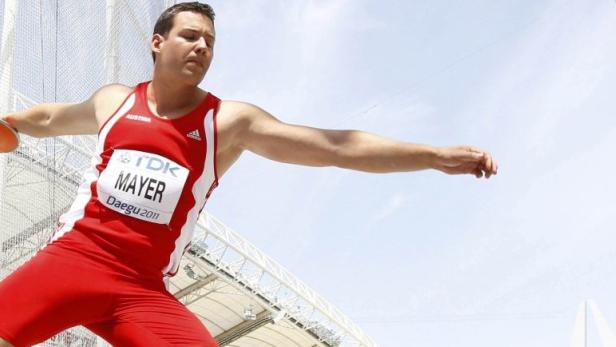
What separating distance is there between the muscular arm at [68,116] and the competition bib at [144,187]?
0.36 meters

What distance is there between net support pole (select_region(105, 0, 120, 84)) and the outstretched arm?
2736 millimetres

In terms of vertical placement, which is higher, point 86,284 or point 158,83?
point 158,83

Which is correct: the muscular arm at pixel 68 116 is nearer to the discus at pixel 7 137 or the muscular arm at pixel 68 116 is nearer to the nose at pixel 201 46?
the discus at pixel 7 137

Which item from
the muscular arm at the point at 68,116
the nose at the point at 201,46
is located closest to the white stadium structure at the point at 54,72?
the muscular arm at the point at 68,116

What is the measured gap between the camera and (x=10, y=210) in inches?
241

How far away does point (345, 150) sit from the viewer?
2.99 metres

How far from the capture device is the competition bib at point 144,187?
2.98 meters

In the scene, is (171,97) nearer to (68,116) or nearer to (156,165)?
(156,165)

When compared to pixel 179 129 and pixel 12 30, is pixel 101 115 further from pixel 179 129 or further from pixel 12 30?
pixel 12 30

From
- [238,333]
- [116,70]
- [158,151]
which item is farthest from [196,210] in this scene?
[238,333]

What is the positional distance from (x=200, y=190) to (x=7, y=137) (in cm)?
96

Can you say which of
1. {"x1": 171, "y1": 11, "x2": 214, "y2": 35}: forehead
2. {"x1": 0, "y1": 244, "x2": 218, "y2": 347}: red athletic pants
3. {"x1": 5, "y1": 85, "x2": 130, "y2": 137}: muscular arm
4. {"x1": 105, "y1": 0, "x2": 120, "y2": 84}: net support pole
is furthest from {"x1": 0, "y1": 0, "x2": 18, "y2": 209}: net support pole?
{"x1": 0, "y1": 244, "x2": 218, "y2": 347}: red athletic pants

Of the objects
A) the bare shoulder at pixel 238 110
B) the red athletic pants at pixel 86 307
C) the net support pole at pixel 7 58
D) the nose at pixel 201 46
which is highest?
the net support pole at pixel 7 58

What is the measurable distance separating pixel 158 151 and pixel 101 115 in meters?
0.36
